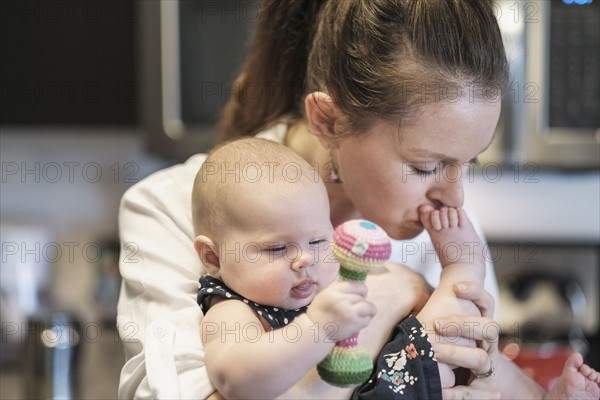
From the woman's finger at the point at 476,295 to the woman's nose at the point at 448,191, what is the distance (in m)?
0.12

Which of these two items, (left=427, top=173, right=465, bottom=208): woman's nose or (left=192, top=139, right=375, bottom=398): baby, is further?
(left=427, top=173, right=465, bottom=208): woman's nose

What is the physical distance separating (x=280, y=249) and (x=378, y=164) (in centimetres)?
22

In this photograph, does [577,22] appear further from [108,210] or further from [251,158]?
[108,210]

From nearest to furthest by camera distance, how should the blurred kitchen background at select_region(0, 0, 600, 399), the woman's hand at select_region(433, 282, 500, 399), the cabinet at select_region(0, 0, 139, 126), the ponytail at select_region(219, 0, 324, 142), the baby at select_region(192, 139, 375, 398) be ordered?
1. the baby at select_region(192, 139, 375, 398)
2. the woman's hand at select_region(433, 282, 500, 399)
3. the ponytail at select_region(219, 0, 324, 142)
4. the blurred kitchen background at select_region(0, 0, 600, 399)
5. the cabinet at select_region(0, 0, 139, 126)

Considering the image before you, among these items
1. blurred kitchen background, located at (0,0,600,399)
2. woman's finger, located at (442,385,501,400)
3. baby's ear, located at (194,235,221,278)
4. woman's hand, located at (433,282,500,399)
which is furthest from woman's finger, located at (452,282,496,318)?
blurred kitchen background, located at (0,0,600,399)

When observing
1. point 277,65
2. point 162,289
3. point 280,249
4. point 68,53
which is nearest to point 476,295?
point 280,249

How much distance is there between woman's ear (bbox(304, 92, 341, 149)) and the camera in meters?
1.22

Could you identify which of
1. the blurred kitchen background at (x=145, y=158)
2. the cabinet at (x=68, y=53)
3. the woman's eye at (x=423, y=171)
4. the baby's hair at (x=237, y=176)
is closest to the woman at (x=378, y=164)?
the woman's eye at (x=423, y=171)

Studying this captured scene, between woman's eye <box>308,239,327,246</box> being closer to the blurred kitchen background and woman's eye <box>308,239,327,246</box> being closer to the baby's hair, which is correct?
the baby's hair

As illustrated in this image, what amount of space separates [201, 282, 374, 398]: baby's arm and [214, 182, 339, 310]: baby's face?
0.27 ft

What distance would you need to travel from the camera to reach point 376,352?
105 cm

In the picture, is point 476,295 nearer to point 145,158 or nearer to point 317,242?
Result: point 317,242

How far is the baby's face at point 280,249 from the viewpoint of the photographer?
1.00 metres

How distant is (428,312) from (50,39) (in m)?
1.34
